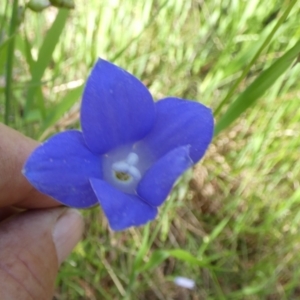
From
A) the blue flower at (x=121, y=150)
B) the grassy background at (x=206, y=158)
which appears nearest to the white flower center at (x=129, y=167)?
the blue flower at (x=121, y=150)

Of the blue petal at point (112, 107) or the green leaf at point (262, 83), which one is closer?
the blue petal at point (112, 107)

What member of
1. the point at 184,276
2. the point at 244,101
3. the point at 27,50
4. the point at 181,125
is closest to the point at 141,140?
the point at 181,125

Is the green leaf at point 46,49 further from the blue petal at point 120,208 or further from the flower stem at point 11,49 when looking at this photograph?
the blue petal at point 120,208

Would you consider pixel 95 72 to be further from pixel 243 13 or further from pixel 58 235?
pixel 243 13

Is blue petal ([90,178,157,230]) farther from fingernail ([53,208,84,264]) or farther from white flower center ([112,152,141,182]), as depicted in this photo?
fingernail ([53,208,84,264])

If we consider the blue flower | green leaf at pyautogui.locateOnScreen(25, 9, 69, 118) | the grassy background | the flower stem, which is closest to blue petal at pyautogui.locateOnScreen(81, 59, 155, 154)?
the blue flower

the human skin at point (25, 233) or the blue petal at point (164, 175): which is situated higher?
the blue petal at point (164, 175)
